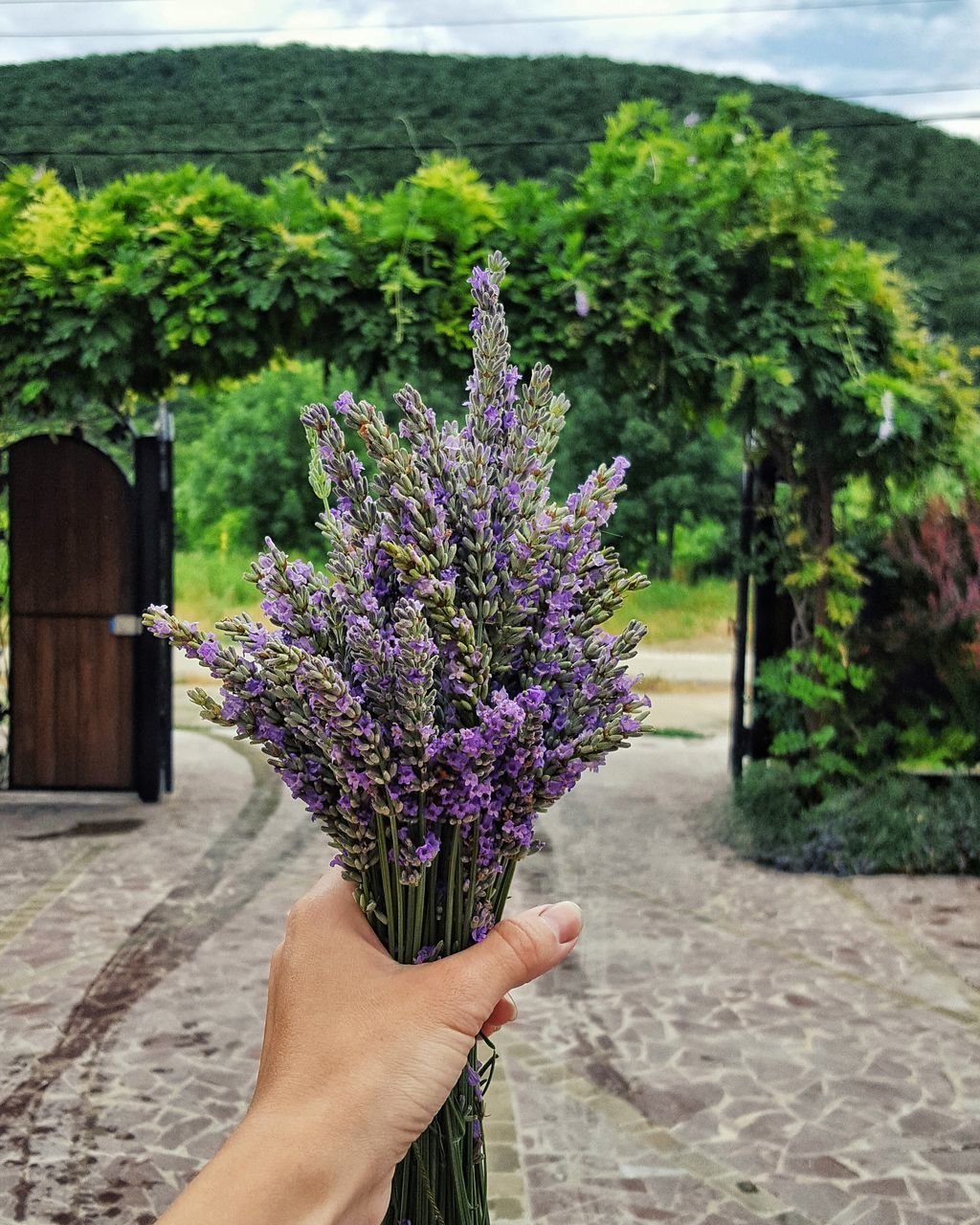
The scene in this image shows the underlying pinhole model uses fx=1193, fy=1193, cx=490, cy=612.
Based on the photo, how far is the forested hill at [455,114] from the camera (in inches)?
1125

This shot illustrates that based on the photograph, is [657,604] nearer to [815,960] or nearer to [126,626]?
[126,626]

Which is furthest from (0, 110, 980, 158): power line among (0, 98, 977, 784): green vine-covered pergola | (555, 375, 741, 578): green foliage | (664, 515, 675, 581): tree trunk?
(664, 515, 675, 581): tree trunk

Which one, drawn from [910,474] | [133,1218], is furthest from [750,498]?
[133,1218]

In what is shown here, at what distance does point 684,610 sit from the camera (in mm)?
21438

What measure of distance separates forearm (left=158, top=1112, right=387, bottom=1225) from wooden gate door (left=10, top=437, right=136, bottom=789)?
7.17 meters

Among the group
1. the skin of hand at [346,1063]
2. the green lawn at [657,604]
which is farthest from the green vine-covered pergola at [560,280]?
the green lawn at [657,604]

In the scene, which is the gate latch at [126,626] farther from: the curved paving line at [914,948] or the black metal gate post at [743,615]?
the curved paving line at [914,948]

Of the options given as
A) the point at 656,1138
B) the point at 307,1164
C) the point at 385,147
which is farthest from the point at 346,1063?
the point at 385,147

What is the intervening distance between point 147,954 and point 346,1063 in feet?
14.9

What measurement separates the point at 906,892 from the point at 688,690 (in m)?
9.38

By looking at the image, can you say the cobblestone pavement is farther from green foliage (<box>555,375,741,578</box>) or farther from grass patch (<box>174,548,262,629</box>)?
green foliage (<box>555,375,741,578</box>)

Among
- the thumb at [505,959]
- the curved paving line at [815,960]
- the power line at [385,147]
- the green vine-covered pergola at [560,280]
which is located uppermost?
the power line at [385,147]

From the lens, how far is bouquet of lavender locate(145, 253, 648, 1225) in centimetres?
113

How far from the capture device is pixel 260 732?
3.90 feet
